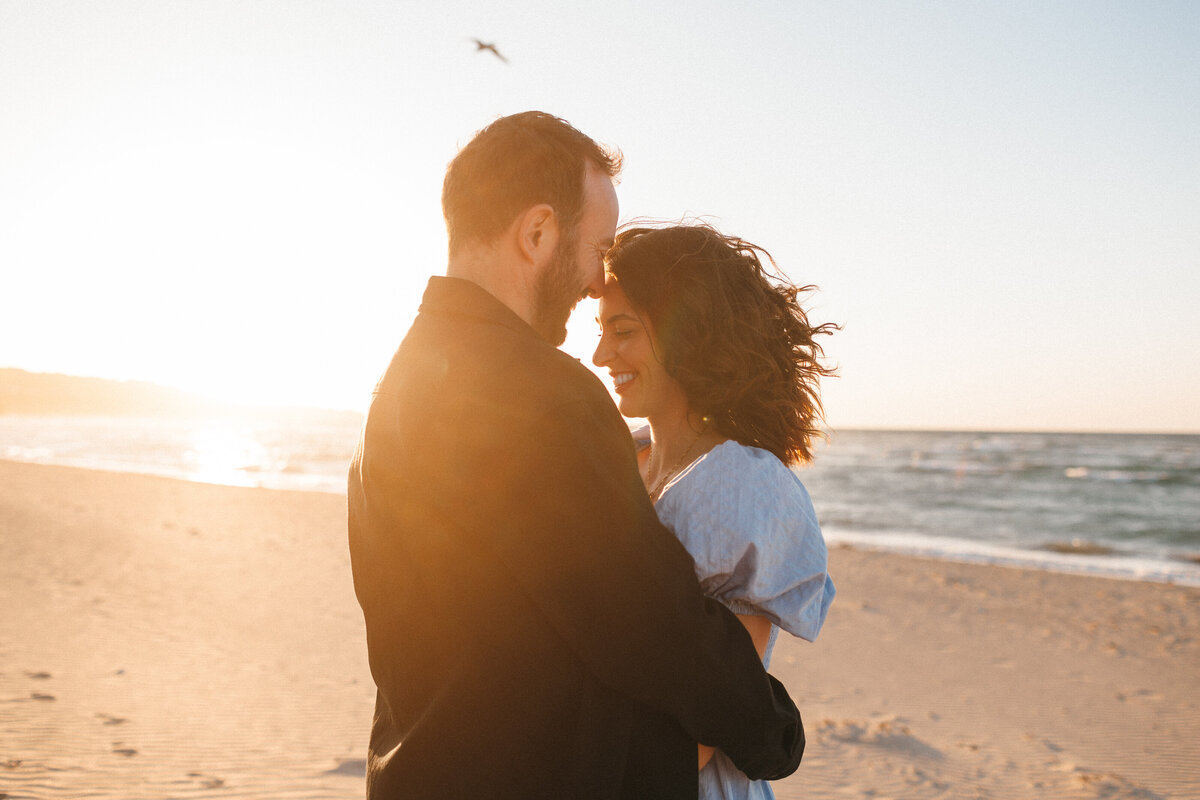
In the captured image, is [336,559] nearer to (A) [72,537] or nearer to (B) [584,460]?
(A) [72,537]

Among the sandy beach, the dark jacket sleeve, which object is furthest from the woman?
the sandy beach

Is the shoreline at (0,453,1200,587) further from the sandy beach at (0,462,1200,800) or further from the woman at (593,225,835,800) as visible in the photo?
the woman at (593,225,835,800)

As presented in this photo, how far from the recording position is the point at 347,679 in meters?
6.91

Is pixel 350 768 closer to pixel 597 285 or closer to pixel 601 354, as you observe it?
pixel 601 354

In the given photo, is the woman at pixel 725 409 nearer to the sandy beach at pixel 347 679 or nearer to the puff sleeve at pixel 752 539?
the puff sleeve at pixel 752 539

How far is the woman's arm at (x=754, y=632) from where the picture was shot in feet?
5.29

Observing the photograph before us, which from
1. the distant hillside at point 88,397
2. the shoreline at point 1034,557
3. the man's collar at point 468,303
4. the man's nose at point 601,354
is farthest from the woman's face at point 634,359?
the distant hillside at point 88,397

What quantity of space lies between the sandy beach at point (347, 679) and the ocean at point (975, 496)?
2426 mm

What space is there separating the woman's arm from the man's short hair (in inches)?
35.4

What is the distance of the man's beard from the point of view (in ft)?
5.39

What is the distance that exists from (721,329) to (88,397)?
468 feet

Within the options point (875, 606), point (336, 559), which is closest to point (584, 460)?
point (875, 606)

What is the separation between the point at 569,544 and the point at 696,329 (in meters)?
0.88

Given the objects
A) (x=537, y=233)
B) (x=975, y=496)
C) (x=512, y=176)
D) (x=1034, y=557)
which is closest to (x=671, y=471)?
(x=537, y=233)
